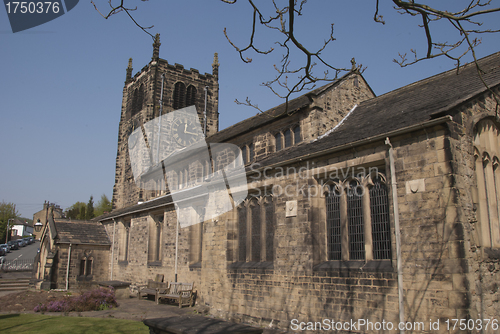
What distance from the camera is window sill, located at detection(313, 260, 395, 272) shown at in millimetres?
8352

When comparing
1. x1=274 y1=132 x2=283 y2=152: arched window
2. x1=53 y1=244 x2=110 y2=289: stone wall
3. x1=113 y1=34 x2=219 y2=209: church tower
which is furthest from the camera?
x1=113 y1=34 x2=219 y2=209: church tower

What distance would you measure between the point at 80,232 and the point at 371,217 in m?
22.3

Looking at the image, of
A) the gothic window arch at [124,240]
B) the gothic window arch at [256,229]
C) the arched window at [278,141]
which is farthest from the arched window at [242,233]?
the gothic window arch at [124,240]

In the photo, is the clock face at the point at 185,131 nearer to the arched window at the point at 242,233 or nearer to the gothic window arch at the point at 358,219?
the arched window at the point at 242,233

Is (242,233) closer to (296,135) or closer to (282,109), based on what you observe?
(296,135)

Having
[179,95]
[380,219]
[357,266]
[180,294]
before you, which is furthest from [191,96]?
[357,266]

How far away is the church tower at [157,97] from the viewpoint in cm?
3591

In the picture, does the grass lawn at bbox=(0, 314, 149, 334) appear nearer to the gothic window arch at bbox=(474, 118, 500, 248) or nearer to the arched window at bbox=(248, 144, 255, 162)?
the arched window at bbox=(248, 144, 255, 162)

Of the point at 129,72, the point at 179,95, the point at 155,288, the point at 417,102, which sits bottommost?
the point at 155,288

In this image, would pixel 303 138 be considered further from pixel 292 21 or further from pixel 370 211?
Result: pixel 292 21

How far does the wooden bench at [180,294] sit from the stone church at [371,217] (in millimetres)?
479

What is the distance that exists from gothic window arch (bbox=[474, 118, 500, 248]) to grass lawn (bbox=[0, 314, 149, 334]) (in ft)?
29.2

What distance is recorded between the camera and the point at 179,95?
125ft

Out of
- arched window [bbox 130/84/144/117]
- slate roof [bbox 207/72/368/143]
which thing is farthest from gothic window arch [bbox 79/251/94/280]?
arched window [bbox 130/84/144/117]
